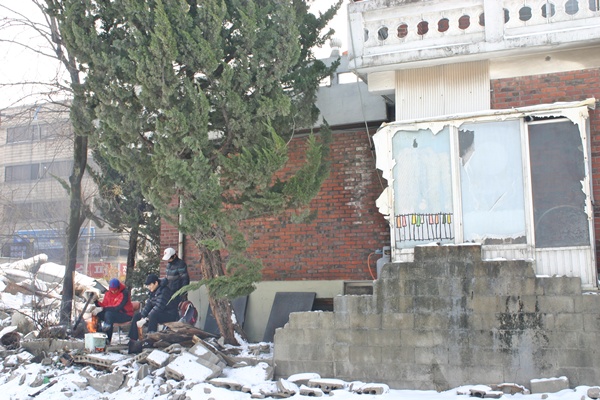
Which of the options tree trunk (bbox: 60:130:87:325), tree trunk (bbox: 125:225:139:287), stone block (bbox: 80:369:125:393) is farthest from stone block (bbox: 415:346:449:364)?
tree trunk (bbox: 125:225:139:287)

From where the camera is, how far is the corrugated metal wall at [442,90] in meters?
8.62

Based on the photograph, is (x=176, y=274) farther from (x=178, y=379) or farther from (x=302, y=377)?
(x=302, y=377)

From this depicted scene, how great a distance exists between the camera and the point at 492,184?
804cm

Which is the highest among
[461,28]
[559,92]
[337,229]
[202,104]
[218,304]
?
[461,28]

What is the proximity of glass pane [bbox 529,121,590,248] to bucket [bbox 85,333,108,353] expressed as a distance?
6.28 m

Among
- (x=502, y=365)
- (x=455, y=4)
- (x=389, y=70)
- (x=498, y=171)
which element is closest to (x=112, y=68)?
(x=389, y=70)

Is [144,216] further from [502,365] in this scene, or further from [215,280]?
[502,365]

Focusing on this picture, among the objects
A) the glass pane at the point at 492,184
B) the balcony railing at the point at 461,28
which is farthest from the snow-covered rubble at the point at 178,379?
the balcony railing at the point at 461,28

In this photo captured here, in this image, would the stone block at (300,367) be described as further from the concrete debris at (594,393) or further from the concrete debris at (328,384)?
the concrete debris at (594,393)

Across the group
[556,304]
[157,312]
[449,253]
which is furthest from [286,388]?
[556,304]

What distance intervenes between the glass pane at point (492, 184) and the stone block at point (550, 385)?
67.8 inches

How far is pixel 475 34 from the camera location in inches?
330

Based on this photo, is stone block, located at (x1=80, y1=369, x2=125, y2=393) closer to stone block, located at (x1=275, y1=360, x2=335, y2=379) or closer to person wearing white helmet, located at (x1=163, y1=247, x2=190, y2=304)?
person wearing white helmet, located at (x1=163, y1=247, x2=190, y2=304)

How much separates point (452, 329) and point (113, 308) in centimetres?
530
